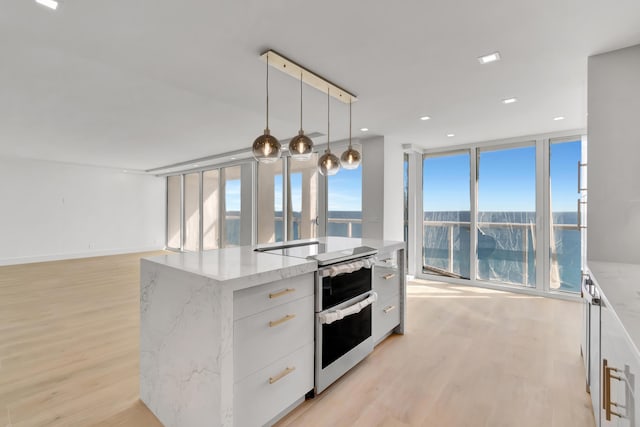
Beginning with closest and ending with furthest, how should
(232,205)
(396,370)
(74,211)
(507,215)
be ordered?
(396,370) < (507,215) < (232,205) < (74,211)

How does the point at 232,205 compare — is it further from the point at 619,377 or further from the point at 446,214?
the point at 619,377

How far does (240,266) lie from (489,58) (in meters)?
2.32

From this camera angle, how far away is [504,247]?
15.6 ft

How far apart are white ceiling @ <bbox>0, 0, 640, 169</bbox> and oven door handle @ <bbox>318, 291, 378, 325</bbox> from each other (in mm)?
1842

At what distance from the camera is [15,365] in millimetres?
2383

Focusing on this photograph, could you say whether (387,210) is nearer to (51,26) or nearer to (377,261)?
(377,261)

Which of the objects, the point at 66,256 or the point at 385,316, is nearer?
the point at 385,316

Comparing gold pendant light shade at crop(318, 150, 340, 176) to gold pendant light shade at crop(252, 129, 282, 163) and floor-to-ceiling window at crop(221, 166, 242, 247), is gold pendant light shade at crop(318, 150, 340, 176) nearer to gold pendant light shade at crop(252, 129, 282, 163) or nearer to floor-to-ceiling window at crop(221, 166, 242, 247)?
gold pendant light shade at crop(252, 129, 282, 163)

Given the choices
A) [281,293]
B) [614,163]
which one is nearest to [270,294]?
[281,293]

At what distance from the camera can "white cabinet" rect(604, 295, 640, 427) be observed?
3.06 feet

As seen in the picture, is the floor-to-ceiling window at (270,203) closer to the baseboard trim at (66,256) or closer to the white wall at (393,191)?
the white wall at (393,191)

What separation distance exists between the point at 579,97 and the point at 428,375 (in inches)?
121

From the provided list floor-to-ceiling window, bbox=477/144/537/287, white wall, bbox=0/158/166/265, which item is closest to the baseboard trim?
white wall, bbox=0/158/166/265

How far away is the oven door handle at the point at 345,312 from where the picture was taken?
196cm
